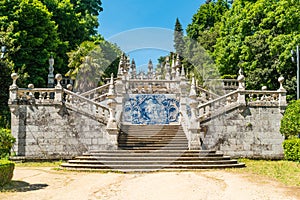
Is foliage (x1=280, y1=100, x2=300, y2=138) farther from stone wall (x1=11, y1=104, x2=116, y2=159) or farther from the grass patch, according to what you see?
stone wall (x1=11, y1=104, x2=116, y2=159)

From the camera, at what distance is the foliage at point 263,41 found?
88.7 ft

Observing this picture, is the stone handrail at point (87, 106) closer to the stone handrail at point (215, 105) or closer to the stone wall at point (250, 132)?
the stone handrail at point (215, 105)

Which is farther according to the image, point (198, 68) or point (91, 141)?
point (198, 68)

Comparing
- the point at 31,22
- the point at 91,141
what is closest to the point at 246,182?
the point at 91,141

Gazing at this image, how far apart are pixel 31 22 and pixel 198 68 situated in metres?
19.2

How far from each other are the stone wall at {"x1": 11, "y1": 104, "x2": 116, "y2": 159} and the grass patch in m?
6.85

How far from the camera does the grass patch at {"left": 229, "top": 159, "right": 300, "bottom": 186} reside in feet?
39.9

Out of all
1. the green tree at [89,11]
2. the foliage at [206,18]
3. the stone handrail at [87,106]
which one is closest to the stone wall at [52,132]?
the stone handrail at [87,106]

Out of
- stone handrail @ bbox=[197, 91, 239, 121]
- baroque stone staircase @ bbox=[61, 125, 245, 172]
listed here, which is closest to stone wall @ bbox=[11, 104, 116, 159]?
baroque stone staircase @ bbox=[61, 125, 245, 172]

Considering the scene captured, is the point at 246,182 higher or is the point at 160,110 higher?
the point at 160,110

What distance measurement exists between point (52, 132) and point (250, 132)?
9703mm

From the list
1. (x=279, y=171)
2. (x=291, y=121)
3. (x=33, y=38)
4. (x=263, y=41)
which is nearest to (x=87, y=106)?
(x=279, y=171)

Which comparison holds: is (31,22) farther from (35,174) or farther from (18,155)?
(35,174)

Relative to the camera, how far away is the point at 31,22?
101ft
